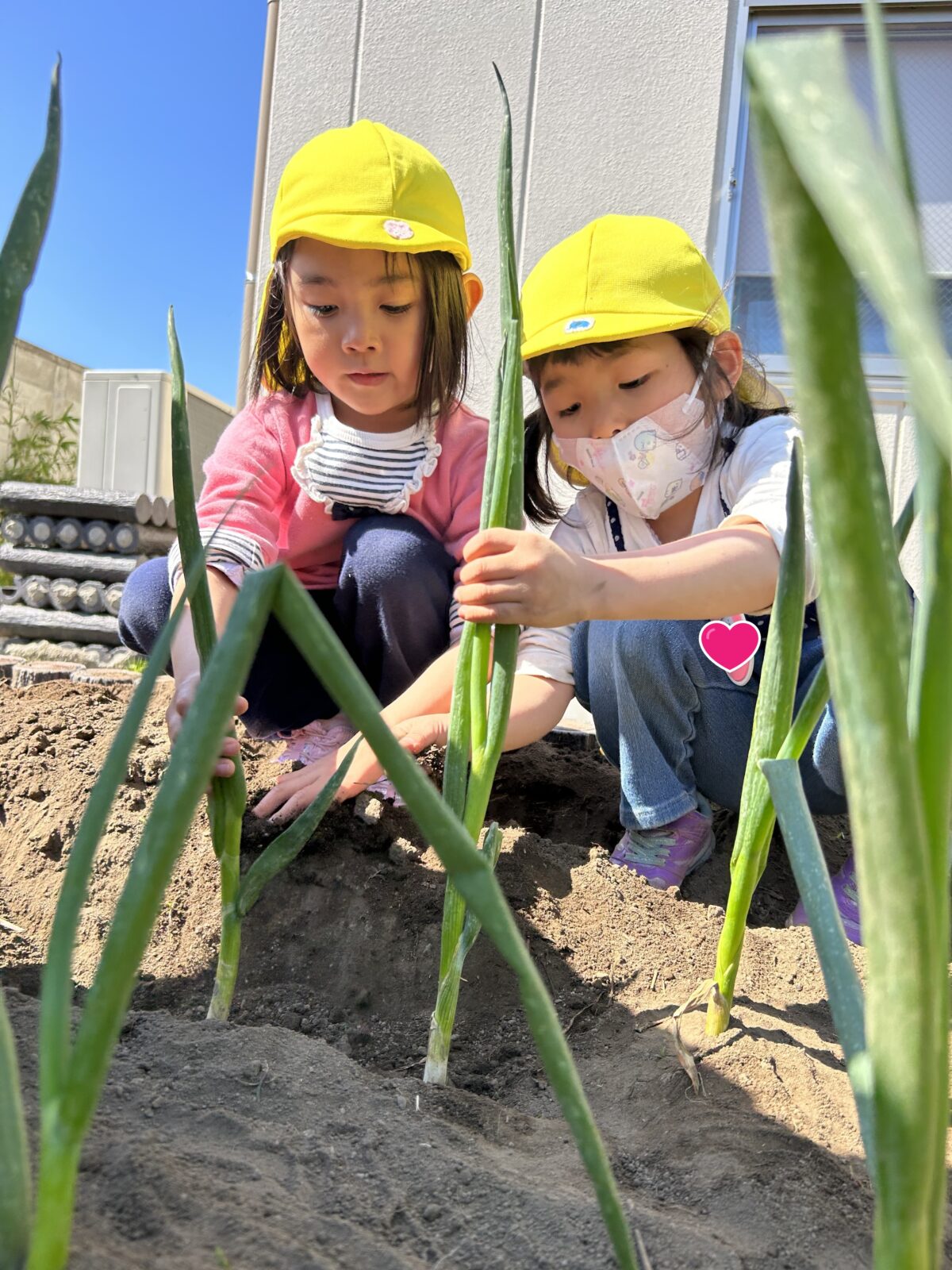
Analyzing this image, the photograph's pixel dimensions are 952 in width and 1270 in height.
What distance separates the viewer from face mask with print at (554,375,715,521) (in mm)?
1385

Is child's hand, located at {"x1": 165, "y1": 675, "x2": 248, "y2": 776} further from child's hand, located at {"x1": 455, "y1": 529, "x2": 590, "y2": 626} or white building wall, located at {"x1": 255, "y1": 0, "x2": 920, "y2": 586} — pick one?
white building wall, located at {"x1": 255, "y1": 0, "x2": 920, "y2": 586}

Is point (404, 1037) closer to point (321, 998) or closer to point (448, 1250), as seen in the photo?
point (321, 998)

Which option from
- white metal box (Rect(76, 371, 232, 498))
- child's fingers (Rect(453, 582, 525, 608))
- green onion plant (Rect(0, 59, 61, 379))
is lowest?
child's fingers (Rect(453, 582, 525, 608))

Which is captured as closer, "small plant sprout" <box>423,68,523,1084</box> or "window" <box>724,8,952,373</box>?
"small plant sprout" <box>423,68,523,1084</box>

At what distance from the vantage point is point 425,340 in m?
1.49

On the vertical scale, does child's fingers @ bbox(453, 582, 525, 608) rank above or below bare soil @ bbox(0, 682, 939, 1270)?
above

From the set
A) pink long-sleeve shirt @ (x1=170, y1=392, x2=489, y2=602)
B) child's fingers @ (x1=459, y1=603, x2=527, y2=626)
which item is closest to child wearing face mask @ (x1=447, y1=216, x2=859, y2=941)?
pink long-sleeve shirt @ (x1=170, y1=392, x2=489, y2=602)

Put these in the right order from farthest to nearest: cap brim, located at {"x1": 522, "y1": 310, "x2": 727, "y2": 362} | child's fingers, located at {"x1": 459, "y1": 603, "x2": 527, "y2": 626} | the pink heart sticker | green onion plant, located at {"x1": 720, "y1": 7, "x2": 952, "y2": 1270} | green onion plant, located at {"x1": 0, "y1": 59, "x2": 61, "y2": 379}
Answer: the pink heart sticker, cap brim, located at {"x1": 522, "y1": 310, "x2": 727, "y2": 362}, child's fingers, located at {"x1": 459, "y1": 603, "x2": 527, "y2": 626}, green onion plant, located at {"x1": 0, "y1": 59, "x2": 61, "y2": 379}, green onion plant, located at {"x1": 720, "y1": 7, "x2": 952, "y2": 1270}

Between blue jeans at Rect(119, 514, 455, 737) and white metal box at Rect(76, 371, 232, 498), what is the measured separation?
368 cm

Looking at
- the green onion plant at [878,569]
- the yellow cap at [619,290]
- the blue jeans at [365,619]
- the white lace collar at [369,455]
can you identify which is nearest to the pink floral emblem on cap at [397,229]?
the yellow cap at [619,290]

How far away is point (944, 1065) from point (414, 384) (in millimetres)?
1311

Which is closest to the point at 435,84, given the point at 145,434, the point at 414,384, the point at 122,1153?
the point at 414,384

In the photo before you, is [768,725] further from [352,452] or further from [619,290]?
[352,452]

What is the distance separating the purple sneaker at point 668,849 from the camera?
1.37 m
